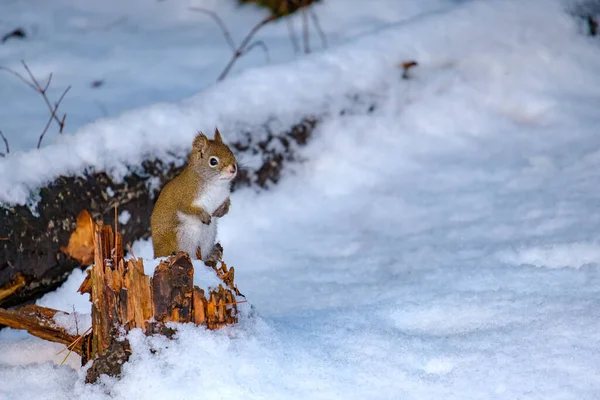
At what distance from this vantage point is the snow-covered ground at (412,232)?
2.61m

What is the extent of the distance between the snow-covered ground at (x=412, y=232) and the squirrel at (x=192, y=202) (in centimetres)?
47

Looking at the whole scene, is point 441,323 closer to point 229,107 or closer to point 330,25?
point 229,107

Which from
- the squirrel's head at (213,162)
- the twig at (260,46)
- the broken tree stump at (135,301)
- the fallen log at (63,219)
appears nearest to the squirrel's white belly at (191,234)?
the squirrel's head at (213,162)

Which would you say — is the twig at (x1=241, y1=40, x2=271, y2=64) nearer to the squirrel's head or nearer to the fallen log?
the fallen log

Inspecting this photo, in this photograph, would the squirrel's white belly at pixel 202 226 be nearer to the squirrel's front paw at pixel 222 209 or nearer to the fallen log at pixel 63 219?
the squirrel's front paw at pixel 222 209

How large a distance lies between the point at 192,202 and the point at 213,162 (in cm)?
18

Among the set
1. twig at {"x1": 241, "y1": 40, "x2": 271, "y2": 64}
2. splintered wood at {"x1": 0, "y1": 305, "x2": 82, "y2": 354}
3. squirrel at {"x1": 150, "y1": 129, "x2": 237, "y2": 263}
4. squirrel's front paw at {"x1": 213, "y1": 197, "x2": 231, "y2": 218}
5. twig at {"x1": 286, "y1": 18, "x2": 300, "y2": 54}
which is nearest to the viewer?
splintered wood at {"x1": 0, "y1": 305, "x2": 82, "y2": 354}

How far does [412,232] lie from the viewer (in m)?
4.32

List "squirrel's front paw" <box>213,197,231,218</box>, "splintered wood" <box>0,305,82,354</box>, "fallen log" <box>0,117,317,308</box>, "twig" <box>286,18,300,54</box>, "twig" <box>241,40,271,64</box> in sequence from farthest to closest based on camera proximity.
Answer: "twig" <box>286,18,300,54</box> → "twig" <box>241,40,271,64</box> → "fallen log" <box>0,117,317,308</box> → "squirrel's front paw" <box>213,197,231,218</box> → "splintered wood" <box>0,305,82,354</box>

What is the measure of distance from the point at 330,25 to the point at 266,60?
814 mm

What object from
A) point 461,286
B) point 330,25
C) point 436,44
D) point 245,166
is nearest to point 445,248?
point 461,286

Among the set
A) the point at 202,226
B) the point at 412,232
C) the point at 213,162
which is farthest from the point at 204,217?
the point at 412,232

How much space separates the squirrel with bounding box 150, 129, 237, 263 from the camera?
3.32m

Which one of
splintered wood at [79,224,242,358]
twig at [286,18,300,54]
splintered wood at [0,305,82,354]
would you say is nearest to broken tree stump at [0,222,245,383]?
splintered wood at [79,224,242,358]
